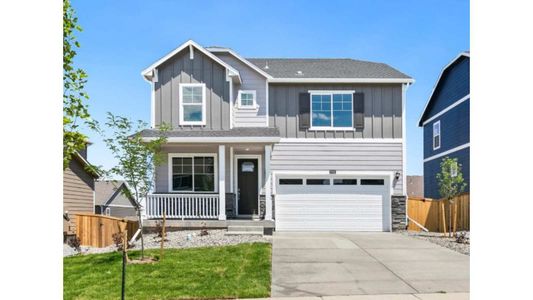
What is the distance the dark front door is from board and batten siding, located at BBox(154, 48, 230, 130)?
166 centimetres

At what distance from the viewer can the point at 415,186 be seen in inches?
1297

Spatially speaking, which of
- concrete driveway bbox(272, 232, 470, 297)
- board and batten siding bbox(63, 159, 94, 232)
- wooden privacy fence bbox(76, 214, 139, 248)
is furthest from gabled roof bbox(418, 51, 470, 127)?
board and batten siding bbox(63, 159, 94, 232)

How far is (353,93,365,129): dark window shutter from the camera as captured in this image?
46.2 feet

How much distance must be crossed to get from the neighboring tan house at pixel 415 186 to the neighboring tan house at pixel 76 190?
2286 cm

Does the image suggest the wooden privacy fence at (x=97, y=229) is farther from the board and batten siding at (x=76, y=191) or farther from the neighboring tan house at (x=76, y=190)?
the board and batten siding at (x=76, y=191)

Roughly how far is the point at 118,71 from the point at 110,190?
83.2ft

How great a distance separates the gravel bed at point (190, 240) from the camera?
9842 mm

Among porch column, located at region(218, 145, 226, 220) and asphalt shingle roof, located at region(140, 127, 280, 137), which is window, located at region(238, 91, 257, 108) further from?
porch column, located at region(218, 145, 226, 220)

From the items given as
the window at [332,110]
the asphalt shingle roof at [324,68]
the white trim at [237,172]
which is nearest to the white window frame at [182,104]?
the white trim at [237,172]

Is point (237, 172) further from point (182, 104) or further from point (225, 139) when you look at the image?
point (182, 104)

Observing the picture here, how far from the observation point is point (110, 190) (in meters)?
30.4

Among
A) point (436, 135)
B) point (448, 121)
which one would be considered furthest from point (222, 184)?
point (436, 135)

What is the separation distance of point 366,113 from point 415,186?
68.5 feet
